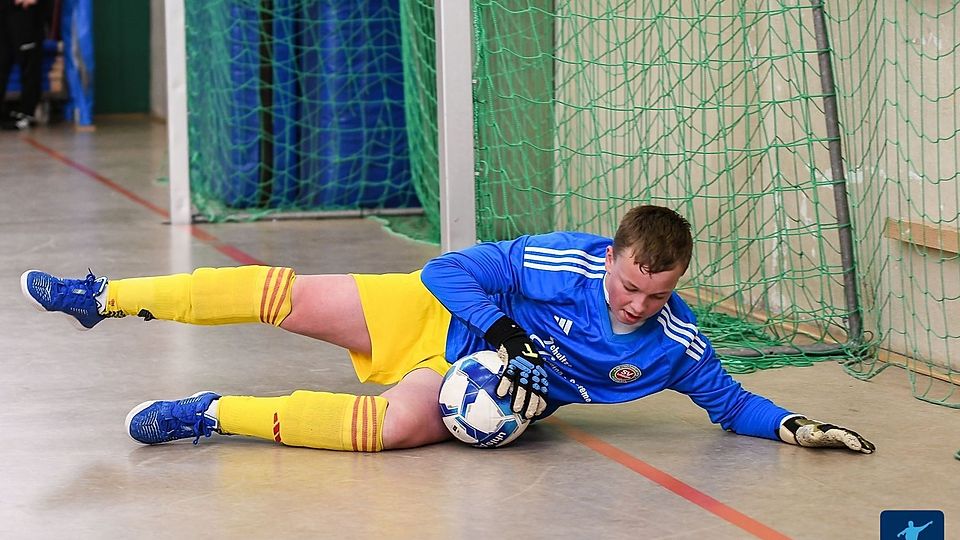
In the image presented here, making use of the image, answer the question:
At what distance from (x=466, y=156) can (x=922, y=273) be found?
1.54 metres

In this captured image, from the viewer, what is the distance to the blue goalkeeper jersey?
3.29 m

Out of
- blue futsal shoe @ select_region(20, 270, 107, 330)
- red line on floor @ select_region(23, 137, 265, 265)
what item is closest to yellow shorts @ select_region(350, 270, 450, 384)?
blue futsal shoe @ select_region(20, 270, 107, 330)

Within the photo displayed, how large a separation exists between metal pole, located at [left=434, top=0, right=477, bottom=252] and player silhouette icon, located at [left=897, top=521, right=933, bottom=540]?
214 cm

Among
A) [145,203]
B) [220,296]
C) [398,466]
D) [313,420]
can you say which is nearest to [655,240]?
[398,466]

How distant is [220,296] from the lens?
342 centimetres

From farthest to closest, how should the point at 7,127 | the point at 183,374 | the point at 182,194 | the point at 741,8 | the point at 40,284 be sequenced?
1. the point at 7,127
2. the point at 182,194
3. the point at 741,8
4. the point at 183,374
5. the point at 40,284

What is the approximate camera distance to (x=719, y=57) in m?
5.18

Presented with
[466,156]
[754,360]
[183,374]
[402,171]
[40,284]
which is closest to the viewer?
[40,284]

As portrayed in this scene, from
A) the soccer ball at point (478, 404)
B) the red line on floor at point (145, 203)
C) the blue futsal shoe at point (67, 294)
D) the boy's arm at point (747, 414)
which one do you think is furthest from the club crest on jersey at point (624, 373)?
the red line on floor at point (145, 203)

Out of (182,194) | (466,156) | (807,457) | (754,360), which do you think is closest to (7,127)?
(182,194)

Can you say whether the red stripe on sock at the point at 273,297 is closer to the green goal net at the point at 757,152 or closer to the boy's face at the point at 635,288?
the boy's face at the point at 635,288

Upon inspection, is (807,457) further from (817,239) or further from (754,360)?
(817,239)

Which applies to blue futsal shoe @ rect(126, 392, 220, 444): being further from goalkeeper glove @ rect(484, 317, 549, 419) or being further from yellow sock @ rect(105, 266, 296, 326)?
goalkeeper glove @ rect(484, 317, 549, 419)

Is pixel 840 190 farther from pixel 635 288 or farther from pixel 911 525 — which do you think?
pixel 911 525
